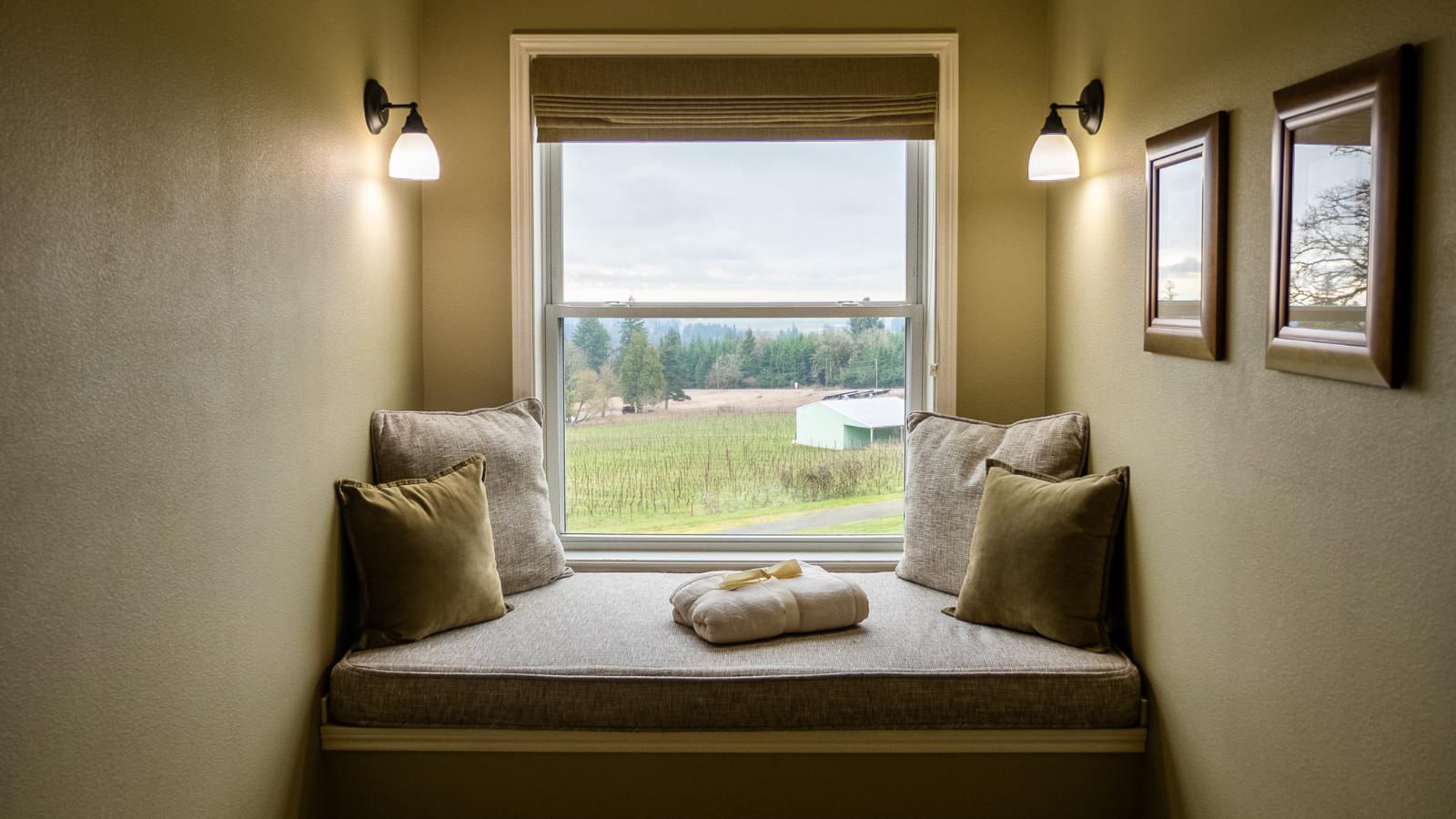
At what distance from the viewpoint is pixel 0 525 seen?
4.70 ft

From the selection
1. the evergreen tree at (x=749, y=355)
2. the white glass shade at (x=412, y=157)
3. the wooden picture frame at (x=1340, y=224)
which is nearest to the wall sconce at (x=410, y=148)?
the white glass shade at (x=412, y=157)

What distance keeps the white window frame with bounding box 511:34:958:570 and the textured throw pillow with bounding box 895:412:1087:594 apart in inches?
8.0

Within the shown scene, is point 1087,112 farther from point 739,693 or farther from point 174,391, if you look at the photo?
point 174,391

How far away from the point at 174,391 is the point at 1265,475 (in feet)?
6.41

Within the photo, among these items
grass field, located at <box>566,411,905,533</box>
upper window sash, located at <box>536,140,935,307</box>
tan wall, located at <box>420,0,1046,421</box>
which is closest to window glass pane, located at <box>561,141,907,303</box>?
upper window sash, located at <box>536,140,935,307</box>

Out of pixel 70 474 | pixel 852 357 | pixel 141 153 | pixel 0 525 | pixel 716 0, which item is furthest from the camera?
pixel 852 357

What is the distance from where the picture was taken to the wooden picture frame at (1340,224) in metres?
1.50

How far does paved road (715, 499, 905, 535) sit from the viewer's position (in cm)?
348

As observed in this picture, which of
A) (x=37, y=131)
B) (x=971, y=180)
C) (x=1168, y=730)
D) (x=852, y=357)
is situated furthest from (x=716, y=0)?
(x=1168, y=730)

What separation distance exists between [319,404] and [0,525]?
1080 millimetres

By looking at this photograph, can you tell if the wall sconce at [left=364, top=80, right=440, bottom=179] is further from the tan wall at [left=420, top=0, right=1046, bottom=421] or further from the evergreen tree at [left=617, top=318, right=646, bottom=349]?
the evergreen tree at [left=617, top=318, right=646, bottom=349]

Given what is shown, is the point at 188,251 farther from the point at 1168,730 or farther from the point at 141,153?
the point at 1168,730

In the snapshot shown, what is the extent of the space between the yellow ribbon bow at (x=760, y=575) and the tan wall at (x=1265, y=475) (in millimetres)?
867

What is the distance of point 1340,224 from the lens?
5.39ft
